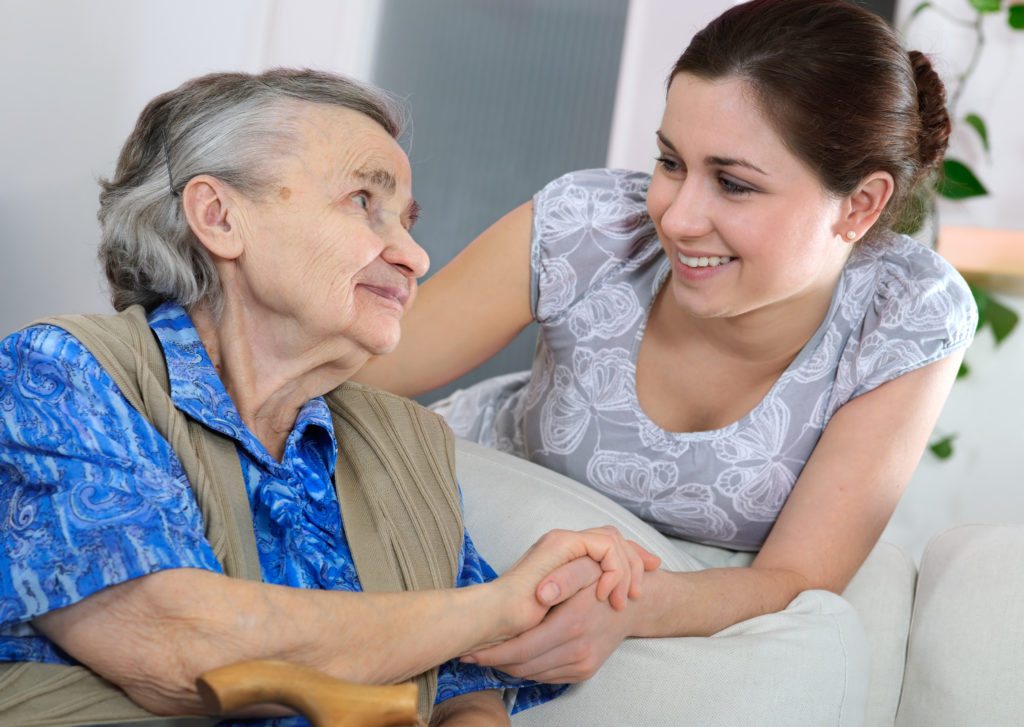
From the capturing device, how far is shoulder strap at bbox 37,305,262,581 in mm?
Result: 1166

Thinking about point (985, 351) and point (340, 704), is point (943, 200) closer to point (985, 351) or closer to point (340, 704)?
point (985, 351)

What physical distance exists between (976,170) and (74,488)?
2.98 m

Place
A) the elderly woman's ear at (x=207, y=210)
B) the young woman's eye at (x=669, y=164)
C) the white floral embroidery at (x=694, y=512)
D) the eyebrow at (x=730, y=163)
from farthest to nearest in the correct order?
1. the white floral embroidery at (x=694, y=512)
2. the young woman's eye at (x=669, y=164)
3. the eyebrow at (x=730, y=163)
4. the elderly woman's ear at (x=207, y=210)

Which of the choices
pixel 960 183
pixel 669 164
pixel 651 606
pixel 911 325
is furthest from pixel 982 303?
pixel 651 606

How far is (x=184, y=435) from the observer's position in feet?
3.92

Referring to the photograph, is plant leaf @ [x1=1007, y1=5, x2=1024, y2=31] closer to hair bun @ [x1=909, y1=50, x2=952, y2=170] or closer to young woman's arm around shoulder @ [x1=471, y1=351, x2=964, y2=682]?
hair bun @ [x1=909, y1=50, x2=952, y2=170]

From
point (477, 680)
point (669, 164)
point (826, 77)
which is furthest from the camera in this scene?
point (669, 164)

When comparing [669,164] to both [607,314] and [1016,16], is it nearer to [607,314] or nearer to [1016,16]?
[607,314]

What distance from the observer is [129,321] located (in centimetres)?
126

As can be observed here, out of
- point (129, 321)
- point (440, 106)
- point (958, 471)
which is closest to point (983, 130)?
point (958, 471)

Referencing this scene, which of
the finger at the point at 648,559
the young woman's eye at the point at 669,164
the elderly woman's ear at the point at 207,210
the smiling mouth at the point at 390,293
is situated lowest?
the finger at the point at 648,559

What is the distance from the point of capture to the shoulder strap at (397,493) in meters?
1.36

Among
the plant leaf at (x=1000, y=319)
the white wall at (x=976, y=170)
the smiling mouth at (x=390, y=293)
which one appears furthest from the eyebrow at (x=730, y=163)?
the plant leaf at (x=1000, y=319)

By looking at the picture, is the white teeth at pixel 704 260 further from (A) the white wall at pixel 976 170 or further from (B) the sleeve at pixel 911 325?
(A) the white wall at pixel 976 170
